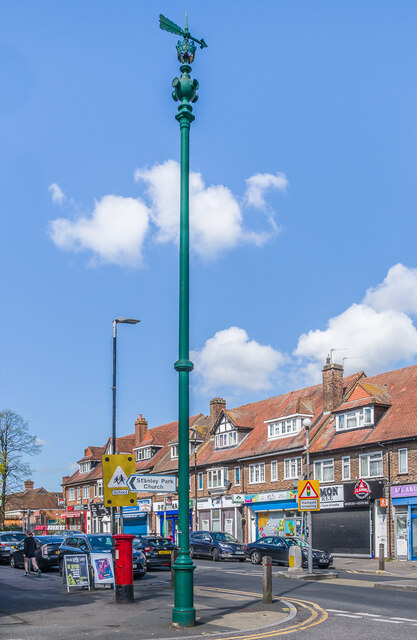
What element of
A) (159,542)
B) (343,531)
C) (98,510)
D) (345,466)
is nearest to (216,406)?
(345,466)

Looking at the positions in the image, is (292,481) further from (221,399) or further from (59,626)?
(59,626)

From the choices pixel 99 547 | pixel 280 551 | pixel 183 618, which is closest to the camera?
pixel 183 618

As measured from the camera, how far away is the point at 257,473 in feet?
159

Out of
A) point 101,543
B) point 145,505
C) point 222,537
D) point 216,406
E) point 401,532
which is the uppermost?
point 216,406

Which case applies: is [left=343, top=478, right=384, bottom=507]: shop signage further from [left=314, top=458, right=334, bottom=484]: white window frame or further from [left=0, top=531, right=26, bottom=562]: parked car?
[left=0, top=531, right=26, bottom=562]: parked car

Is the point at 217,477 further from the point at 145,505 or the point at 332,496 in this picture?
the point at 332,496

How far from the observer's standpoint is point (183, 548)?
1221 cm

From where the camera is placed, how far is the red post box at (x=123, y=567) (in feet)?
48.6

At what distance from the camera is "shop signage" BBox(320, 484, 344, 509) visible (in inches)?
1583

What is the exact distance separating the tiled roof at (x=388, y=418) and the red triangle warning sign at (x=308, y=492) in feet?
40.0

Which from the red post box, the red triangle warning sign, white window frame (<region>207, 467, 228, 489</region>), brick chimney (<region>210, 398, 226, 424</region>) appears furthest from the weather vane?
brick chimney (<region>210, 398, 226, 424</region>)

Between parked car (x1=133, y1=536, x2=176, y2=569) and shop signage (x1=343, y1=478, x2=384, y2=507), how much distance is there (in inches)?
467

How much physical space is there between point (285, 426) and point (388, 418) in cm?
936

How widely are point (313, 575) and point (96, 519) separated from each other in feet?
174
